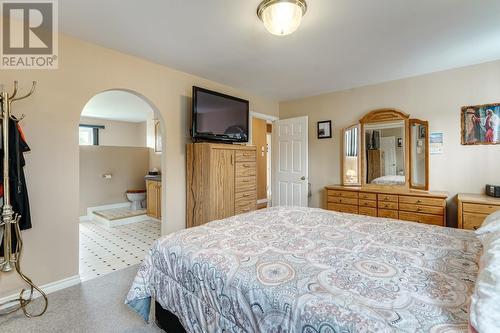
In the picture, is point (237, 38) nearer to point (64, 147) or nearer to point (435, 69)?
point (64, 147)

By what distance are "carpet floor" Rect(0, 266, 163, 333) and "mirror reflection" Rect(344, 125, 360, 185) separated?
10.9 ft

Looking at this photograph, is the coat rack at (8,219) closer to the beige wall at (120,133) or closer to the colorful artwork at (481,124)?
the colorful artwork at (481,124)

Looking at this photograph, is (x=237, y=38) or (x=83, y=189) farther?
(x=83, y=189)

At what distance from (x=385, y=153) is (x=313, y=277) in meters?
3.16

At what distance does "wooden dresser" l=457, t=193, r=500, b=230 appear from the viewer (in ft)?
8.39

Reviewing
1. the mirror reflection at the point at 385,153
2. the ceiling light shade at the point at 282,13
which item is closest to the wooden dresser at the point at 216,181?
the ceiling light shade at the point at 282,13

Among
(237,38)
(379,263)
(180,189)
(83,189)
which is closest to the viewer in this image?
(379,263)

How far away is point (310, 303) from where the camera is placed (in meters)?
0.90

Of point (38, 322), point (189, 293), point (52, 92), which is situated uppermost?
point (52, 92)

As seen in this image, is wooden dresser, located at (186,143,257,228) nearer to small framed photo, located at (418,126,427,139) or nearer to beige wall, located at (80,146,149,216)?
small framed photo, located at (418,126,427,139)

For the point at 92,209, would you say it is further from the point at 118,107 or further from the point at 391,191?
the point at 391,191

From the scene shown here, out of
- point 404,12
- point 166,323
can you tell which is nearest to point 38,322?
point 166,323

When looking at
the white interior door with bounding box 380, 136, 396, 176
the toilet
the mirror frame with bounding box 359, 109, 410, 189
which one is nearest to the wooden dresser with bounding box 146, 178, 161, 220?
the toilet

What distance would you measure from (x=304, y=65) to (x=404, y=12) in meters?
1.21
